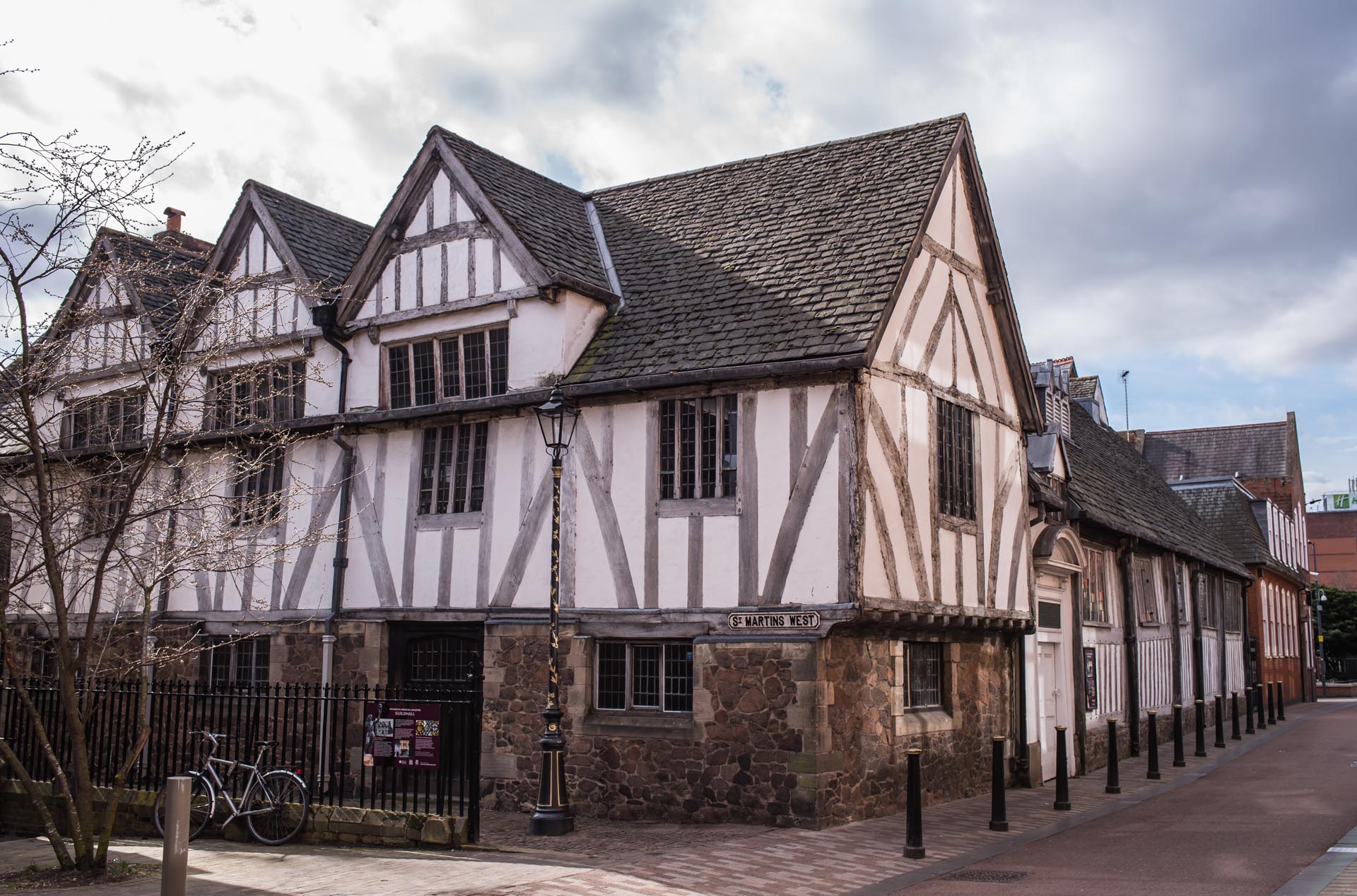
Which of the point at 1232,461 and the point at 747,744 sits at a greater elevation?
the point at 1232,461

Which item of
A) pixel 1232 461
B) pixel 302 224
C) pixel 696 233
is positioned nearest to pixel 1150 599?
pixel 696 233

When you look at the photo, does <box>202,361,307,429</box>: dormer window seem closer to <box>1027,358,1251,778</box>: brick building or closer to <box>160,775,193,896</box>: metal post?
<box>160,775,193,896</box>: metal post

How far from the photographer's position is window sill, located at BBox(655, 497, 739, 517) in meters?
13.9

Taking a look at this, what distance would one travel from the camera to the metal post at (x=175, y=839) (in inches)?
295

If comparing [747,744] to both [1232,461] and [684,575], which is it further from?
[1232,461]

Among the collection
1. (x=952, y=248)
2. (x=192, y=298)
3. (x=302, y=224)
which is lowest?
(x=192, y=298)

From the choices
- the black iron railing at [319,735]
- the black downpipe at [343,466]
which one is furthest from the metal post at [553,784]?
the black downpipe at [343,466]

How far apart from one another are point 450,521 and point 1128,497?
15.5 meters

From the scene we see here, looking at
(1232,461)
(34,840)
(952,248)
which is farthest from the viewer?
(1232,461)

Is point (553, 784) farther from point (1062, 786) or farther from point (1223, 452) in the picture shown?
point (1223, 452)

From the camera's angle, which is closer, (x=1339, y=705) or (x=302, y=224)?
(x=302, y=224)

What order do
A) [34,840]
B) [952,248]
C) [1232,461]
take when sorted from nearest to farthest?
[34,840] → [952,248] → [1232,461]

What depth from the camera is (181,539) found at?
14.3 m

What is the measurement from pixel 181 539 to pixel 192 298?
14.6 feet
